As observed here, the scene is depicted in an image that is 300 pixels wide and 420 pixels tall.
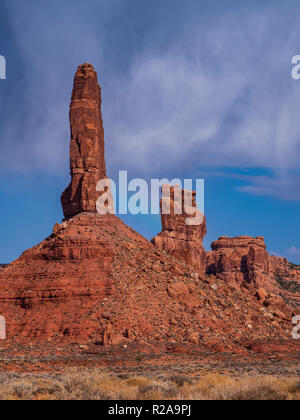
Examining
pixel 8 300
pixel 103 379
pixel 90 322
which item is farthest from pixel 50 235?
pixel 103 379

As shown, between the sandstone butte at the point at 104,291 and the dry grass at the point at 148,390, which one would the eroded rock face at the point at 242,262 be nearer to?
the sandstone butte at the point at 104,291

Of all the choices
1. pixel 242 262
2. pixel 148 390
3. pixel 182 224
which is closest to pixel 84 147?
pixel 182 224

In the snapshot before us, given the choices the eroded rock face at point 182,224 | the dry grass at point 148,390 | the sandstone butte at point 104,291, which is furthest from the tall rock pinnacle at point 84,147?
the dry grass at point 148,390

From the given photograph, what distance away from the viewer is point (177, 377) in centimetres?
2811

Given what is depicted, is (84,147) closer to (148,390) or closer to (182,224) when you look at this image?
(182,224)

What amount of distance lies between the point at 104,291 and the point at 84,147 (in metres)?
22.0

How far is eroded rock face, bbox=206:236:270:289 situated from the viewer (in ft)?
424

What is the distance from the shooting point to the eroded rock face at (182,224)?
342 ft

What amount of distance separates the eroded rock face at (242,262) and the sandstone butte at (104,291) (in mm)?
57411

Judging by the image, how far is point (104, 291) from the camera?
57.1 m

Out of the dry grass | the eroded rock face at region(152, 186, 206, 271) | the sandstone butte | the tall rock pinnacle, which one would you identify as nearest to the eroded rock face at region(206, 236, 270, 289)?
the eroded rock face at region(152, 186, 206, 271)

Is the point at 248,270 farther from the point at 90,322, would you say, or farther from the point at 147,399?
the point at 147,399

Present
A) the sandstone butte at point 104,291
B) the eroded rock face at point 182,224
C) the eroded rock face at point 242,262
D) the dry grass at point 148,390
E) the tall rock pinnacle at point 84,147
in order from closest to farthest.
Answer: the dry grass at point 148,390 → the sandstone butte at point 104,291 → the tall rock pinnacle at point 84,147 → the eroded rock face at point 182,224 → the eroded rock face at point 242,262
